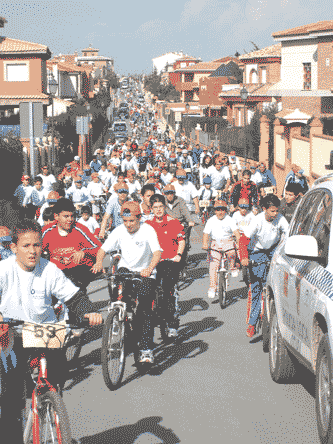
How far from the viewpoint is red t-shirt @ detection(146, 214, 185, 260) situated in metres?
10.2

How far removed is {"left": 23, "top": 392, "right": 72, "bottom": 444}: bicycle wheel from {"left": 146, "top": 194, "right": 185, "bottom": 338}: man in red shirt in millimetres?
5099

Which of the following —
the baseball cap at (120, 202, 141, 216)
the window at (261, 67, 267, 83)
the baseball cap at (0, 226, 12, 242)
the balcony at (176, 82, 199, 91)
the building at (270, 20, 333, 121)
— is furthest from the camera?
the balcony at (176, 82, 199, 91)

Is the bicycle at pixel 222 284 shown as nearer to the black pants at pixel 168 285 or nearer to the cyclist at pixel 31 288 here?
the black pants at pixel 168 285

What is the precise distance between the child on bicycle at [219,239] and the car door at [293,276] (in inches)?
188

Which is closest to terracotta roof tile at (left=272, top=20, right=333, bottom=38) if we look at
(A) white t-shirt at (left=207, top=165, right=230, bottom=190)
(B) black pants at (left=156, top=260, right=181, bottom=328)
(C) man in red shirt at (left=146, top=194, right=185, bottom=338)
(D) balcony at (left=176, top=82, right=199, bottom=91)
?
(A) white t-shirt at (left=207, top=165, right=230, bottom=190)

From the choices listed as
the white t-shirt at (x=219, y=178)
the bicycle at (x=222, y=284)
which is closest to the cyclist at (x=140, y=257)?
the bicycle at (x=222, y=284)

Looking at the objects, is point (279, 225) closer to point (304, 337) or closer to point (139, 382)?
point (139, 382)

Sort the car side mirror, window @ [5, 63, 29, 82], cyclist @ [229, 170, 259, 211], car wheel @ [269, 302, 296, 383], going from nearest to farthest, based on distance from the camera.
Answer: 1. the car side mirror
2. car wheel @ [269, 302, 296, 383]
3. cyclist @ [229, 170, 259, 211]
4. window @ [5, 63, 29, 82]

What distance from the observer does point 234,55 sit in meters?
118

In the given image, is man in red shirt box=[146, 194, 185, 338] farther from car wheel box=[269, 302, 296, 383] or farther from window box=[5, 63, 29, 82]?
window box=[5, 63, 29, 82]

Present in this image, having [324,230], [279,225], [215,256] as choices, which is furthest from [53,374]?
[215,256]

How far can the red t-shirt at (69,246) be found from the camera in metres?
8.20

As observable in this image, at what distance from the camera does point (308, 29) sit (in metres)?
40.8

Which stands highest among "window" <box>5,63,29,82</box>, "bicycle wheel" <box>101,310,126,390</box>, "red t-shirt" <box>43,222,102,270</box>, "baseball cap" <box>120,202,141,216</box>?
"window" <box>5,63,29,82</box>
